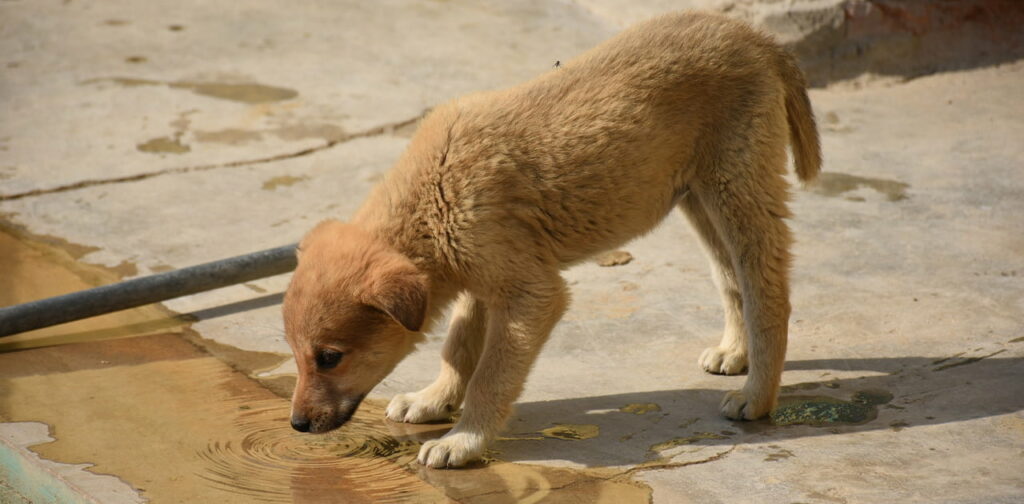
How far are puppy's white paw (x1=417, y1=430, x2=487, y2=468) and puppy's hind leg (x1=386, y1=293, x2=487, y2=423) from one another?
41 cm

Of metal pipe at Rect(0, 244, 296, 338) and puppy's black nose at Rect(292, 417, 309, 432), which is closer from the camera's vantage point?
puppy's black nose at Rect(292, 417, 309, 432)

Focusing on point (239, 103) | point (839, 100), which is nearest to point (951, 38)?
point (839, 100)

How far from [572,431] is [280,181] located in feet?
11.0

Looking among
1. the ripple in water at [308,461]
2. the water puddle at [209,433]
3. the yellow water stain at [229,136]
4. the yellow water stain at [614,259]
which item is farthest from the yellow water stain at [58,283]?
the yellow water stain at [614,259]

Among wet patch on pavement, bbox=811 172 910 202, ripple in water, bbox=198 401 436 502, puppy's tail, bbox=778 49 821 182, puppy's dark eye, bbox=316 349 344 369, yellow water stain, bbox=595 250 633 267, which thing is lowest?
ripple in water, bbox=198 401 436 502

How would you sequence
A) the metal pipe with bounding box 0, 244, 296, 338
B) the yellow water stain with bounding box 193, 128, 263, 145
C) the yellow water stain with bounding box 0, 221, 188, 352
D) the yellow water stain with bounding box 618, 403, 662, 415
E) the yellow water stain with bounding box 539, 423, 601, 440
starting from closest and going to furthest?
1. the yellow water stain with bounding box 539, 423, 601, 440
2. the yellow water stain with bounding box 618, 403, 662, 415
3. the metal pipe with bounding box 0, 244, 296, 338
4. the yellow water stain with bounding box 0, 221, 188, 352
5. the yellow water stain with bounding box 193, 128, 263, 145

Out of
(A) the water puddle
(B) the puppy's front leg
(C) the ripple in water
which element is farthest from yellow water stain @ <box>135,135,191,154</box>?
(B) the puppy's front leg

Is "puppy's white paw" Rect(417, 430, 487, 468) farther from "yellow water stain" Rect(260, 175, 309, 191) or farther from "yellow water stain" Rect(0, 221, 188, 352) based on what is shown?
"yellow water stain" Rect(260, 175, 309, 191)

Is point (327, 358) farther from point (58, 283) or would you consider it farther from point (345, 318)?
point (58, 283)

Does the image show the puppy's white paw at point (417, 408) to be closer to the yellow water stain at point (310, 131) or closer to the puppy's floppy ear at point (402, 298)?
the puppy's floppy ear at point (402, 298)

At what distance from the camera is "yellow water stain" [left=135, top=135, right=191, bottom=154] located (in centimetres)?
743

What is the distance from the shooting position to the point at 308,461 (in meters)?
4.05

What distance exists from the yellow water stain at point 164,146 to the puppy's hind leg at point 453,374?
358cm

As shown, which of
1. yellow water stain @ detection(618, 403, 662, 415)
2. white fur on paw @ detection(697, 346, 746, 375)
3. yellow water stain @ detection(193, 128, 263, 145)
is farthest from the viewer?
yellow water stain @ detection(193, 128, 263, 145)
